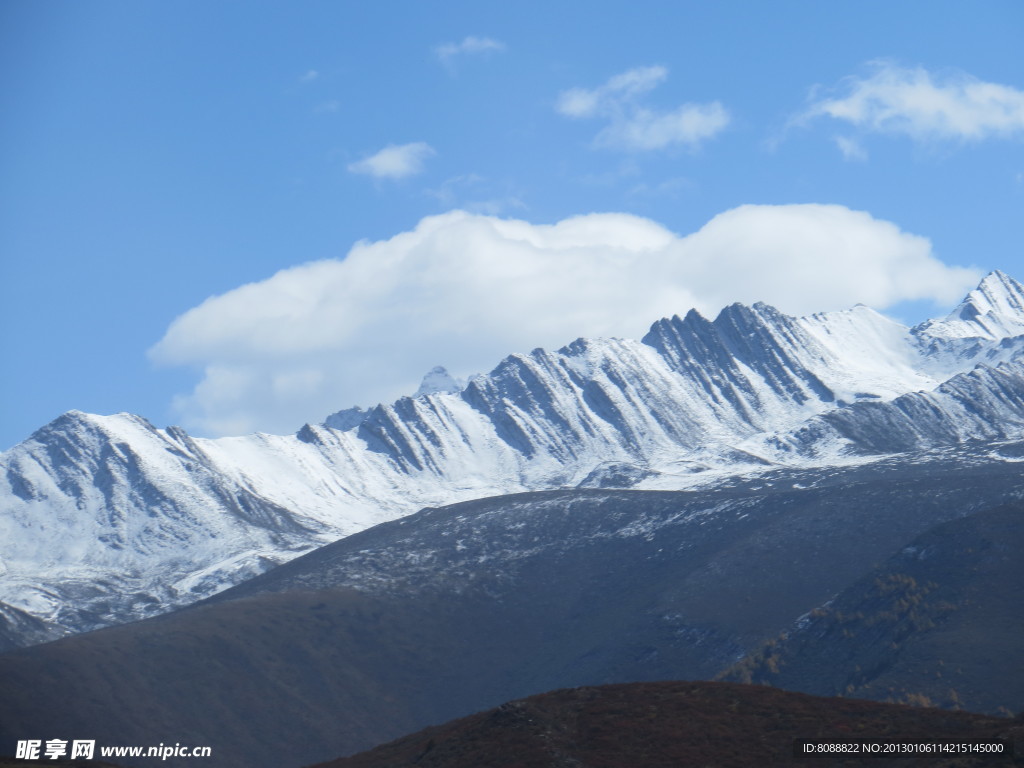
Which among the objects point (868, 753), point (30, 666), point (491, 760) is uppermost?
point (30, 666)

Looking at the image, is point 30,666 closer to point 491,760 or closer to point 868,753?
point 491,760

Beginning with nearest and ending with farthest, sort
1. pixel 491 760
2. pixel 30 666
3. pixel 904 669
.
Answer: pixel 491 760 < pixel 904 669 < pixel 30 666

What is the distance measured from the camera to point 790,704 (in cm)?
8306

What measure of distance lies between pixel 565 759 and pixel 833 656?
82.0 meters

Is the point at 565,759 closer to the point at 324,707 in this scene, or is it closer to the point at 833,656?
the point at 833,656

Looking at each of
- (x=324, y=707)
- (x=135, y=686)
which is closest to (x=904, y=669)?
(x=324, y=707)

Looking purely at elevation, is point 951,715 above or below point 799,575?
below

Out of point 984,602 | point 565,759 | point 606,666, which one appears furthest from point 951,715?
point 606,666

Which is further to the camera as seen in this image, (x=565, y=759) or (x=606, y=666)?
(x=606, y=666)

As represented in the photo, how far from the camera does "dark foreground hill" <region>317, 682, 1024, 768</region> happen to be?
→ 74438mm

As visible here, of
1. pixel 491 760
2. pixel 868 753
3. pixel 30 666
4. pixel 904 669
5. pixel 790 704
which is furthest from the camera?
pixel 30 666

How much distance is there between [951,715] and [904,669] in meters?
55.6

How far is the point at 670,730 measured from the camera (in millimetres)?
79250

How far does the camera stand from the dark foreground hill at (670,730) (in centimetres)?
7444
